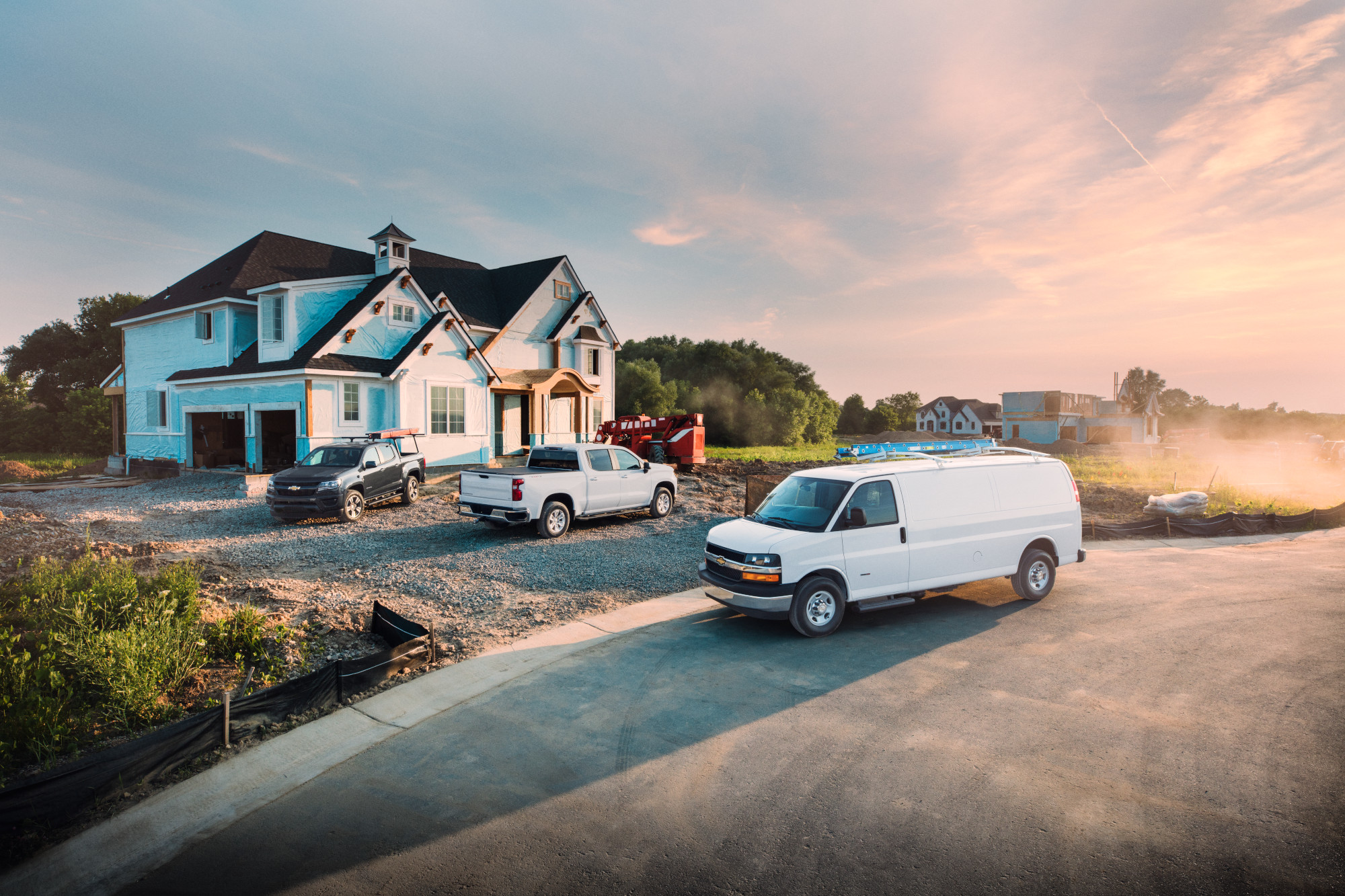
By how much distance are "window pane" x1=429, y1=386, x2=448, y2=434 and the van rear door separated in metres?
19.0

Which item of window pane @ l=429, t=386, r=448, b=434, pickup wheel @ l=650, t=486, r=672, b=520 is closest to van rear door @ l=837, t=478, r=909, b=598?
pickup wheel @ l=650, t=486, r=672, b=520

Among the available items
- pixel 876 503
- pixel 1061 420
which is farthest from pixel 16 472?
pixel 1061 420

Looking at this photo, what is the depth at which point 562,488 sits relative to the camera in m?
14.3

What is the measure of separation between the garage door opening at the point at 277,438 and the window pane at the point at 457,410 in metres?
5.15

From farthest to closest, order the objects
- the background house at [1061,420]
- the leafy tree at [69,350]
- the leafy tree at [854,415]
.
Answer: the leafy tree at [854,415]
the background house at [1061,420]
the leafy tree at [69,350]

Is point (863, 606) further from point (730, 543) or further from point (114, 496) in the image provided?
point (114, 496)

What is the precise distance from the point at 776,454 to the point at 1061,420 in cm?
4010

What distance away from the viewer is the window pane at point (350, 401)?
21656mm

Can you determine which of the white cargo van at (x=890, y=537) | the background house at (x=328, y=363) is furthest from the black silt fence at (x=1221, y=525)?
the background house at (x=328, y=363)

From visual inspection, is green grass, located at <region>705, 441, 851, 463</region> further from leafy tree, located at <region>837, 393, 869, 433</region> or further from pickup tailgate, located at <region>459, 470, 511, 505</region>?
leafy tree, located at <region>837, 393, 869, 433</region>

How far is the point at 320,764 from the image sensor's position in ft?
16.9

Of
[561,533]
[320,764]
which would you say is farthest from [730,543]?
[561,533]

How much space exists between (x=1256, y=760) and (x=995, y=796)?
2.32 meters

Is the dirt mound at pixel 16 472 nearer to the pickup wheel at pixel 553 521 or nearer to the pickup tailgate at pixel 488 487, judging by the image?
the pickup tailgate at pixel 488 487
